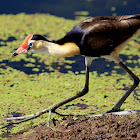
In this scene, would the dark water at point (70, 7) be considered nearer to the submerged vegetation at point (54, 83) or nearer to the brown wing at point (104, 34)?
the submerged vegetation at point (54, 83)

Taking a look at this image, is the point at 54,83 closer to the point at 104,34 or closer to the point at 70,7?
the point at 104,34

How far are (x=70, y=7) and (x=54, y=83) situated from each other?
5376 millimetres

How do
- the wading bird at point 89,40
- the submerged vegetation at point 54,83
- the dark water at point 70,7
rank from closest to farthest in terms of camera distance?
the wading bird at point 89,40 → the submerged vegetation at point 54,83 → the dark water at point 70,7

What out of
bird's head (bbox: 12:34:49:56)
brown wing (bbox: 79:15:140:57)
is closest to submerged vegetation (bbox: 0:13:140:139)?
bird's head (bbox: 12:34:49:56)

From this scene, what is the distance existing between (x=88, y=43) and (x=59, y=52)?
0.36 meters

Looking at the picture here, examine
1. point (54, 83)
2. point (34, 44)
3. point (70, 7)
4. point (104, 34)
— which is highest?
point (70, 7)

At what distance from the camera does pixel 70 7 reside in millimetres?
10406

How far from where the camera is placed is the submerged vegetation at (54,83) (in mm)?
4672

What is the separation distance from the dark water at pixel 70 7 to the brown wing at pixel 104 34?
17.2ft

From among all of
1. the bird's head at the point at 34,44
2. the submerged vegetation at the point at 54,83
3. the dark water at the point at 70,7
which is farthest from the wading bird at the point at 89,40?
the dark water at the point at 70,7

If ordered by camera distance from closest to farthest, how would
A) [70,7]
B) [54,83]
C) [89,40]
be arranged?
[89,40]
[54,83]
[70,7]

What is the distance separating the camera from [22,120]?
3992 millimetres

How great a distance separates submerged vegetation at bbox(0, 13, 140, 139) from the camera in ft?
15.3

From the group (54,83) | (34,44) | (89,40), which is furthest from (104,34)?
(54,83)
